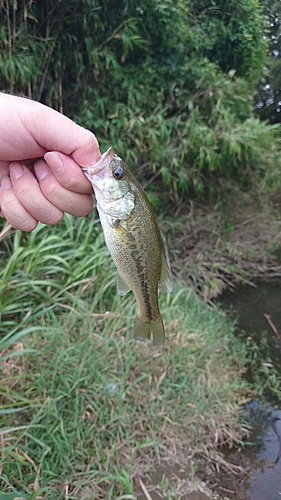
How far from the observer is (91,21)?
4004mm

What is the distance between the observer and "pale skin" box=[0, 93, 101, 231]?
3.96ft

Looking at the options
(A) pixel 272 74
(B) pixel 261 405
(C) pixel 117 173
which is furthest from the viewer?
(A) pixel 272 74

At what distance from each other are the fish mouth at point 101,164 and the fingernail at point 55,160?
94mm

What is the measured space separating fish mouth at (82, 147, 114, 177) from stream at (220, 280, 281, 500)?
242 centimetres

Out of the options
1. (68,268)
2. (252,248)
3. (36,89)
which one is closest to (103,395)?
(68,268)

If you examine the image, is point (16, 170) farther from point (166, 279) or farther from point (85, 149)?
point (166, 279)

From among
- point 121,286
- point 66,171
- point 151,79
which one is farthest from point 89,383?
point 151,79

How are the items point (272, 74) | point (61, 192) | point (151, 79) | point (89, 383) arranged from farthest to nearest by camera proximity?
point (272, 74), point (151, 79), point (89, 383), point (61, 192)

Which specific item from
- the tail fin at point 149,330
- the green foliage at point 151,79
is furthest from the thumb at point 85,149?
the green foliage at point 151,79

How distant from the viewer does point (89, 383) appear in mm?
2400

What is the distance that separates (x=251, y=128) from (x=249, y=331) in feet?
8.21

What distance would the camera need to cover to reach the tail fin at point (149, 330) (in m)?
1.41

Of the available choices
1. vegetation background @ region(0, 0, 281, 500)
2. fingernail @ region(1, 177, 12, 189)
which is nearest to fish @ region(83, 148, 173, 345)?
fingernail @ region(1, 177, 12, 189)

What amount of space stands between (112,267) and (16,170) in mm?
2003
